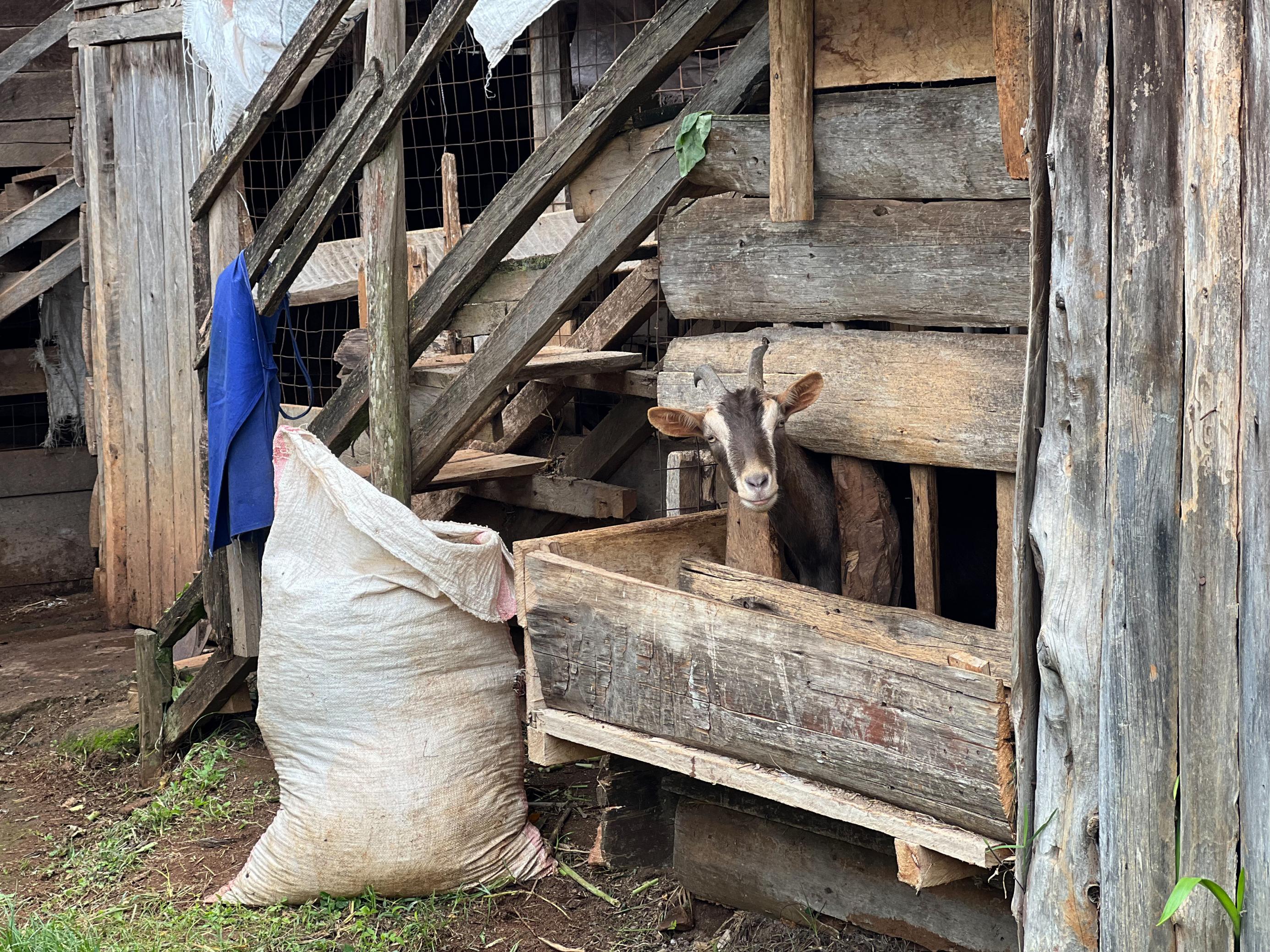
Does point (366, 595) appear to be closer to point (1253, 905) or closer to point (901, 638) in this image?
point (901, 638)

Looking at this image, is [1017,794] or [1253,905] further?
[1017,794]

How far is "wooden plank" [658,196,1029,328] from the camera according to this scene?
366 centimetres

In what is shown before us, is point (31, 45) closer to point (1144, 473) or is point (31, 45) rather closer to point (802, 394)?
point (802, 394)

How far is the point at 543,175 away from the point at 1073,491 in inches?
101

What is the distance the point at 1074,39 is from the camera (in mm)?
2559

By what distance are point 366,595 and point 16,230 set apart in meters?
5.23

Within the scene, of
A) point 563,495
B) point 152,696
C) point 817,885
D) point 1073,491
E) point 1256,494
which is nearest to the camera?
point 1256,494

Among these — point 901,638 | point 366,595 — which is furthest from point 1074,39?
point 366,595

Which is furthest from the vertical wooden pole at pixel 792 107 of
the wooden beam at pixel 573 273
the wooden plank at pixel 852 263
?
the wooden beam at pixel 573 273

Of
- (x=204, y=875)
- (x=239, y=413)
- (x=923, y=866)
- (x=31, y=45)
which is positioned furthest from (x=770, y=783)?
(x=31, y=45)

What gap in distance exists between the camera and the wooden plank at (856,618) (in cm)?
366

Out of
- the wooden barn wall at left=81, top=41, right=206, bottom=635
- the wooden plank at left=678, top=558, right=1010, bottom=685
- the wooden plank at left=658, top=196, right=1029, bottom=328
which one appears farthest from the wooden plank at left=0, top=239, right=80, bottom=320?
the wooden plank at left=678, top=558, right=1010, bottom=685

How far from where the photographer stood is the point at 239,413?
5.30 m

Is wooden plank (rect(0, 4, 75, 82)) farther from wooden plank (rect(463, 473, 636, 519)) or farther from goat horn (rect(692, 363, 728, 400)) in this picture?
goat horn (rect(692, 363, 728, 400))
